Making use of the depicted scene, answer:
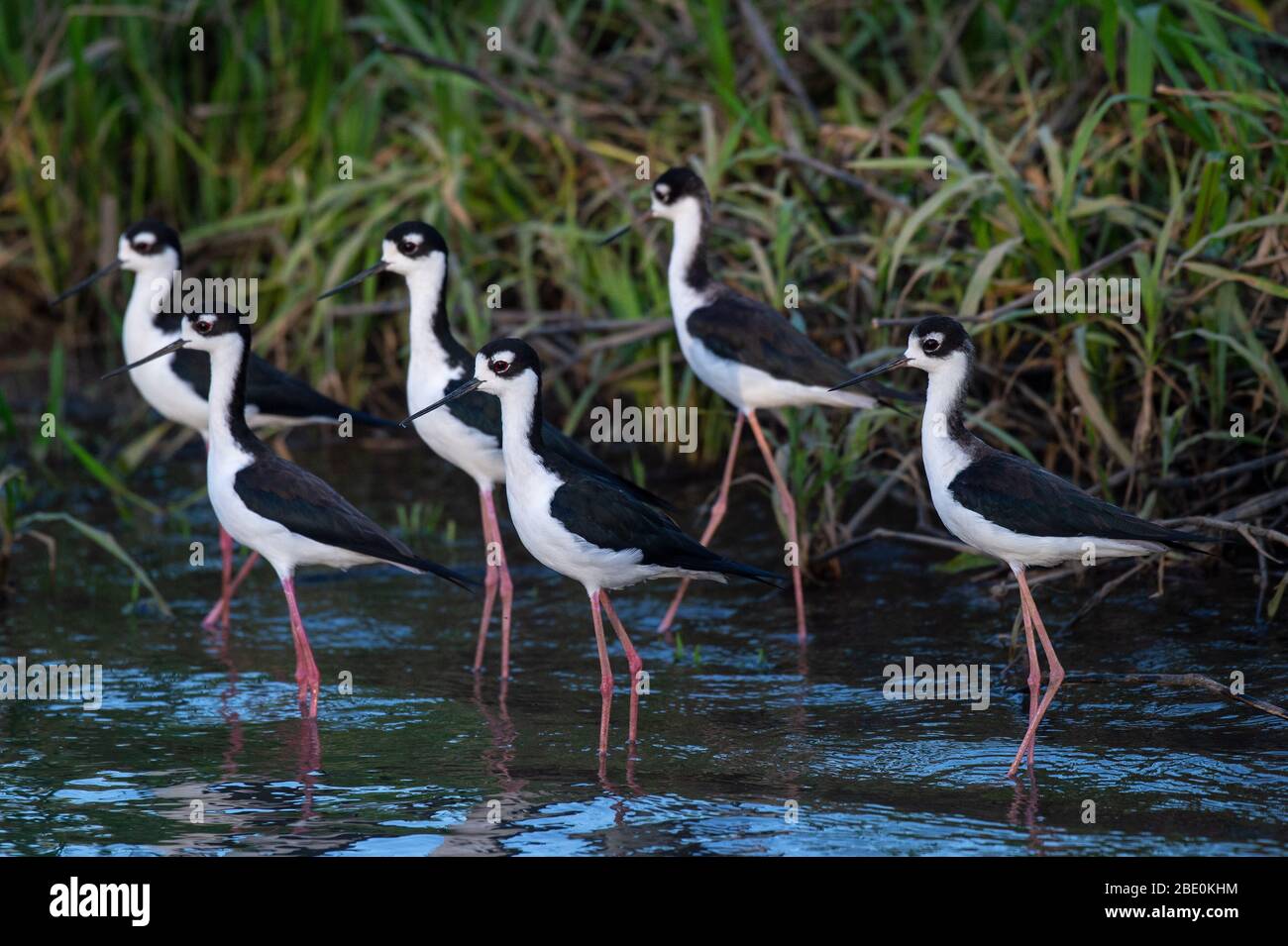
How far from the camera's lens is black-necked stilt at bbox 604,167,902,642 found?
6906 millimetres

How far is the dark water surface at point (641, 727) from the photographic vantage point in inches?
183

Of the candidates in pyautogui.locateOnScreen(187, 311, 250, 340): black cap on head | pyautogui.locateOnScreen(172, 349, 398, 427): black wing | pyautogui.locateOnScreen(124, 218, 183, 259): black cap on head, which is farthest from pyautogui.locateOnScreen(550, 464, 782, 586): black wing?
pyautogui.locateOnScreen(124, 218, 183, 259): black cap on head

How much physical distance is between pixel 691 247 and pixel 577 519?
90.4 inches

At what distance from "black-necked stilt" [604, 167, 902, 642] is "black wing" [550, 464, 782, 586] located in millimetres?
1133

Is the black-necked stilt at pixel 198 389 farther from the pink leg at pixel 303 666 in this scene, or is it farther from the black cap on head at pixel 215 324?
the pink leg at pixel 303 666

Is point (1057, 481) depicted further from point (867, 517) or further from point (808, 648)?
point (867, 517)

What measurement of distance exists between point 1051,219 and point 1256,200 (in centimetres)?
75

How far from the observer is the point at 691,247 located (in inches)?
294

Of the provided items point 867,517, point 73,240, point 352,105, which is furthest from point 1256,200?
point 73,240

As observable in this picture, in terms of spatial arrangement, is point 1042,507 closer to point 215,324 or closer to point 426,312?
point 426,312

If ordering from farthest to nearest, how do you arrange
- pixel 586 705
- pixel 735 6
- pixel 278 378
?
pixel 735 6 < pixel 278 378 < pixel 586 705

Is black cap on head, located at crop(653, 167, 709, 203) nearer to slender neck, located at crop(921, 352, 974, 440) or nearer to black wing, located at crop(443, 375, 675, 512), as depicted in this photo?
black wing, located at crop(443, 375, 675, 512)

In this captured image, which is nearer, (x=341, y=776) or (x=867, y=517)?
(x=341, y=776)

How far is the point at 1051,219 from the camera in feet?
23.0
